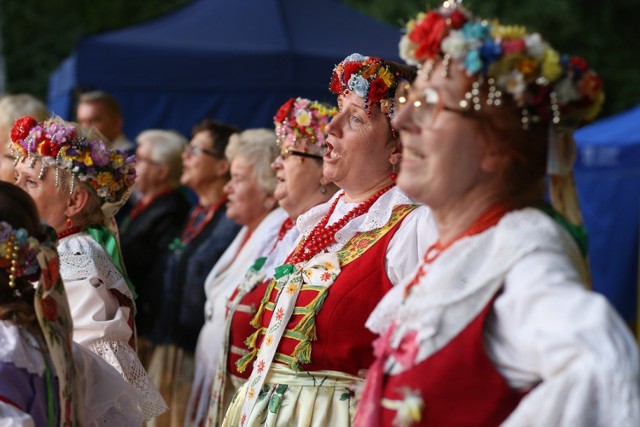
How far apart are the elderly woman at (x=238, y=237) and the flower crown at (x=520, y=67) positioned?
2773 millimetres

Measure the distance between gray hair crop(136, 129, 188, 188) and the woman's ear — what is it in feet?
9.10

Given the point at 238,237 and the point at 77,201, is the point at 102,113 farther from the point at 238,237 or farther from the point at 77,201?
the point at 77,201

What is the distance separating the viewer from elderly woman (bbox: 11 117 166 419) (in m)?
3.64

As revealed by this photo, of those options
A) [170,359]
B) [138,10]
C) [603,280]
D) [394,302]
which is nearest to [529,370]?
[394,302]

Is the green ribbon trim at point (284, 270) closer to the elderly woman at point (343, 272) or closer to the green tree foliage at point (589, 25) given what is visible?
the elderly woman at point (343, 272)

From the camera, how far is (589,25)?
17109 millimetres

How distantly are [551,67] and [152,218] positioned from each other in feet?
14.8

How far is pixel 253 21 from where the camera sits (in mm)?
7805

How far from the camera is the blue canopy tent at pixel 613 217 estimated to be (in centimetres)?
1098

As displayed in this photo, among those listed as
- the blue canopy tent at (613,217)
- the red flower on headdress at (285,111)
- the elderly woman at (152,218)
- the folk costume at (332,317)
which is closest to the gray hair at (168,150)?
the elderly woman at (152,218)

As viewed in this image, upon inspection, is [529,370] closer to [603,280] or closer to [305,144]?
[305,144]

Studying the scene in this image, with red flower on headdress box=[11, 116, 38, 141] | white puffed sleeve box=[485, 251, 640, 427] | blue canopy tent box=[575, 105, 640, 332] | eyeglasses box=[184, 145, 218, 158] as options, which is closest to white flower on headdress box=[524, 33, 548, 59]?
white puffed sleeve box=[485, 251, 640, 427]

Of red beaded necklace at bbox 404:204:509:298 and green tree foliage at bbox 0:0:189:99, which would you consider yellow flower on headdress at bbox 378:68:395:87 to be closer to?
A: red beaded necklace at bbox 404:204:509:298

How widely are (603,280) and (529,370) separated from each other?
941 centimetres
